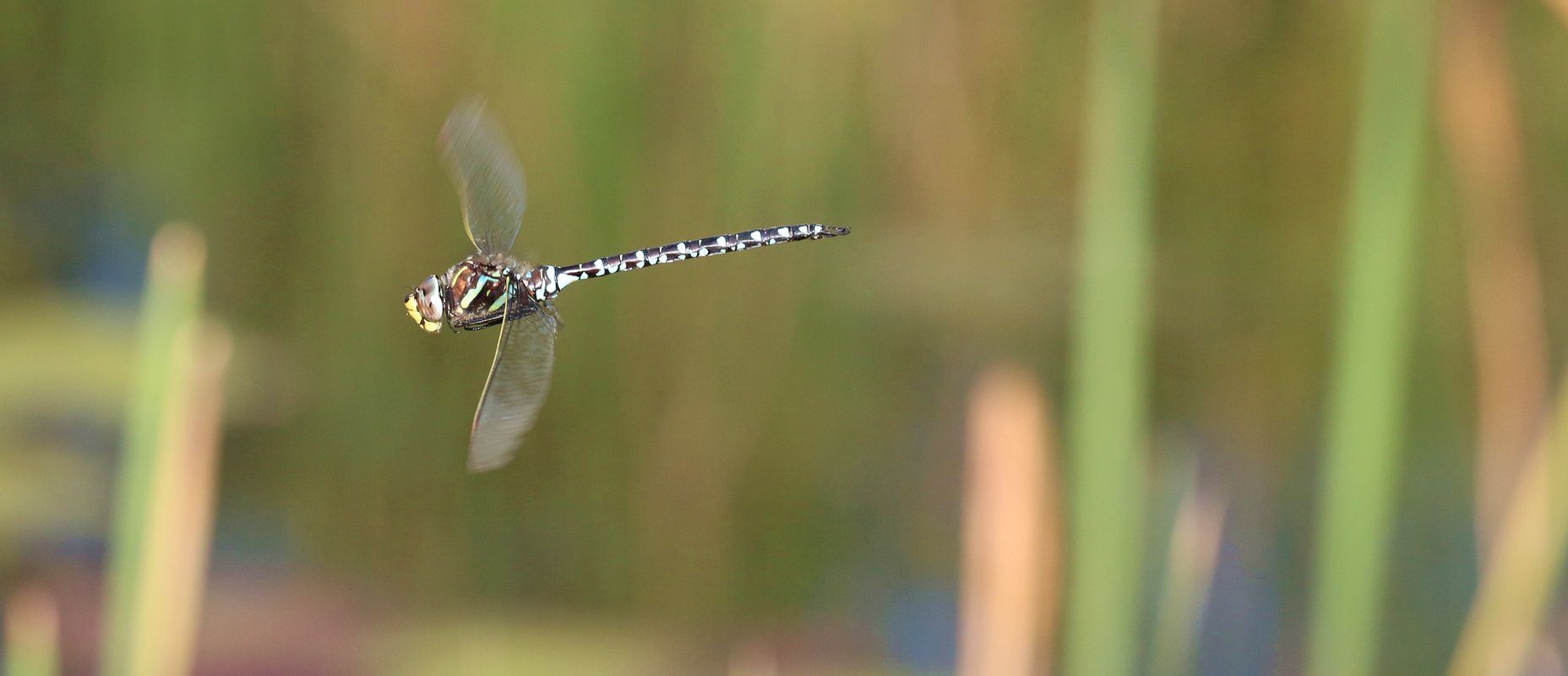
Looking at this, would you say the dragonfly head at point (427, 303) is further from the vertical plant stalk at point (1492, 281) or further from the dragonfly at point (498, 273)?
the vertical plant stalk at point (1492, 281)

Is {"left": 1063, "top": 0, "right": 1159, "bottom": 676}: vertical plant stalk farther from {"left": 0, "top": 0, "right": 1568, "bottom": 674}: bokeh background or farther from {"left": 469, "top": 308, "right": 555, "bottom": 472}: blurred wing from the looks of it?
{"left": 469, "top": 308, "right": 555, "bottom": 472}: blurred wing

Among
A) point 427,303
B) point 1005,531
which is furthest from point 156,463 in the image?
point 1005,531

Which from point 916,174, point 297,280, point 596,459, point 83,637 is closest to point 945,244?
point 916,174

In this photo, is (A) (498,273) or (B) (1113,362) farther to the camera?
(A) (498,273)

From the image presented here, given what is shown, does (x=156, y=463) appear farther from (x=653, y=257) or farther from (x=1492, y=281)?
(x=1492, y=281)

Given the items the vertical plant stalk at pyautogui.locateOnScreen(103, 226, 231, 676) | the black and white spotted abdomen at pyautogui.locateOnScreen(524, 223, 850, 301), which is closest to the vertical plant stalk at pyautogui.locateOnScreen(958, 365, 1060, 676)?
the black and white spotted abdomen at pyautogui.locateOnScreen(524, 223, 850, 301)

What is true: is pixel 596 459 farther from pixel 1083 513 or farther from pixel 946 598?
pixel 1083 513
